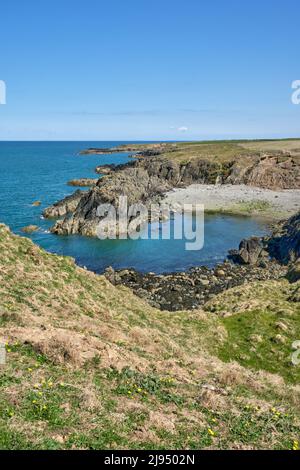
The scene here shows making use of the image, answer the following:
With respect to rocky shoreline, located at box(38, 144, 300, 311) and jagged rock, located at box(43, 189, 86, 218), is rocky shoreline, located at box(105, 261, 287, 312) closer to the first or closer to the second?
rocky shoreline, located at box(38, 144, 300, 311)

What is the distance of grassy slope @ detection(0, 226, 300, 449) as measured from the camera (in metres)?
13.7

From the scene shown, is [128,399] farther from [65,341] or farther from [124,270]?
[124,270]

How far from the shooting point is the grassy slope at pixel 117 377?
13664 millimetres

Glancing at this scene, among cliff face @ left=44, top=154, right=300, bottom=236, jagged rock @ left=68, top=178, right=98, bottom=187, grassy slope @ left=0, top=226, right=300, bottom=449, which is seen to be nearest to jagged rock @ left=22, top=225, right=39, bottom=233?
cliff face @ left=44, top=154, right=300, bottom=236

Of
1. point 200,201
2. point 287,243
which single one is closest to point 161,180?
point 200,201

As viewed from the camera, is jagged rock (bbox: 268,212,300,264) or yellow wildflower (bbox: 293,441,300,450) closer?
yellow wildflower (bbox: 293,441,300,450)

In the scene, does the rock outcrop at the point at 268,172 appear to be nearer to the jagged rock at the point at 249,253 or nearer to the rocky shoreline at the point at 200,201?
the rocky shoreline at the point at 200,201

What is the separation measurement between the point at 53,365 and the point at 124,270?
1572 inches

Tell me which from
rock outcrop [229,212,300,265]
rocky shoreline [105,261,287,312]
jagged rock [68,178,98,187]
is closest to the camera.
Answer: rocky shoreline [105,261,287,312]

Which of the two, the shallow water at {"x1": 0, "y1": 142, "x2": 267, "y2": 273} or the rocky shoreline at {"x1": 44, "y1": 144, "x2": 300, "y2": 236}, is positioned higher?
the rocky shoreline at {"x1": 44, "y1": 144, "x2": 300, "y2": 236}

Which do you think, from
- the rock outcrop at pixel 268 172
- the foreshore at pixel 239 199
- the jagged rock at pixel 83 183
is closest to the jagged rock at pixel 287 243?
the foreshore at pixel 239 199

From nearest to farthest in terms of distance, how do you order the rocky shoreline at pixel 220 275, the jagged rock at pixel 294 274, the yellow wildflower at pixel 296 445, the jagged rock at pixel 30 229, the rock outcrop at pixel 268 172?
the yellow wildflower at pixel 296 445
the jagged rock at pixel 294 274
the rocky shoreline at pixel 220 275
the jagged rock at pixel 30 229
the rock outcrop at pixel 268 172

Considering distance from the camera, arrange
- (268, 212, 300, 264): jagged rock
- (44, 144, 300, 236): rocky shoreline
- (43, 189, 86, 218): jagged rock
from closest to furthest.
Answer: (268, 212, 300, 264): jagged rock → (44, 144, 300, 236): rocky shoreline → (43, 189, 86, 218): jagged rock

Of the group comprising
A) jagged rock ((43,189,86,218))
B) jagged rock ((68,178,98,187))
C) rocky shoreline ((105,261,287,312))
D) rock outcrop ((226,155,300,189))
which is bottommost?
rocky shoreline ((105,261,287,312))
